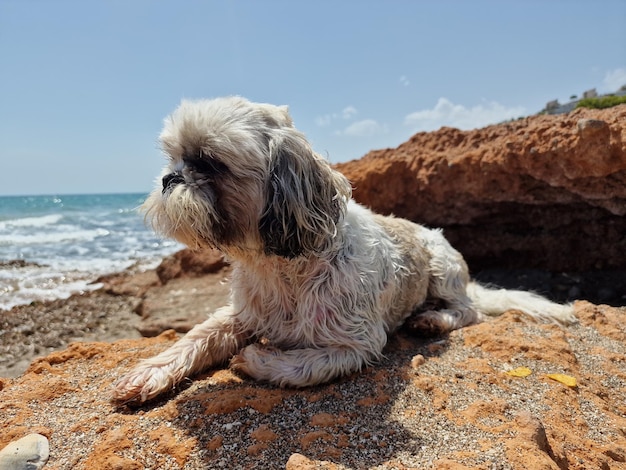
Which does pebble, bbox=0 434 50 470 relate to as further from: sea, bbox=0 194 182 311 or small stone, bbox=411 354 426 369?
sea, bbox=0 194 182 311

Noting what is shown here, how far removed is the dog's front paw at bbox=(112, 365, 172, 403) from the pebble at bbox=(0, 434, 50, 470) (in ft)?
1.75

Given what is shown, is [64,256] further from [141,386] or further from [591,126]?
[591,126]

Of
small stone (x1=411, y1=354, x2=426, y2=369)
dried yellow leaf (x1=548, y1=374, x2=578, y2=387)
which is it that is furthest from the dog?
dried yellow leaf (x1=548, y1=374, x2=578, y2=387)

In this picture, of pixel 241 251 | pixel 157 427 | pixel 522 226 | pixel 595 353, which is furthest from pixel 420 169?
pixel 157 427

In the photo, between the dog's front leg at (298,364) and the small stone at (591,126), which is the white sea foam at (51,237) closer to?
the dog's front leg at (298,364)

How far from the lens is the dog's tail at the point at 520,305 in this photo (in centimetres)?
510

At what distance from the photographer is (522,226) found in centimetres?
793

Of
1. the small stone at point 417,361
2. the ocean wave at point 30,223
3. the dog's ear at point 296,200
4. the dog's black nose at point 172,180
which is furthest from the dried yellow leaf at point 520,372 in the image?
the ocean wave at point 30,223

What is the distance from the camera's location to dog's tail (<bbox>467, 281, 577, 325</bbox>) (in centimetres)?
510

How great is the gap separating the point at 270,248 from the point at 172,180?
2.80 feet

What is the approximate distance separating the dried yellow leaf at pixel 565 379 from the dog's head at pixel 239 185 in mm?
2111

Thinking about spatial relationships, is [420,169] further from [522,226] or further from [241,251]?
[241,251]

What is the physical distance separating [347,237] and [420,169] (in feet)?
16.0

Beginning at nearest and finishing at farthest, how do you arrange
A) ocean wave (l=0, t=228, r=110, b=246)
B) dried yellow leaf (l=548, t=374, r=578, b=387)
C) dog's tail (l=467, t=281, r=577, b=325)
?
dried yellow leaf (l=548, t=374, r=578, b=387)
dog's tail (l=467, t=281, r=577, b=325)
ocean wave (l=0, t=228, r=110, b=246)
